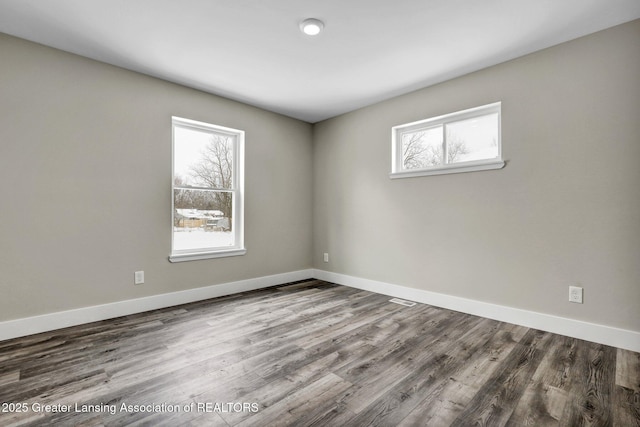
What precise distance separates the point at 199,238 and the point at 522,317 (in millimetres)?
3520

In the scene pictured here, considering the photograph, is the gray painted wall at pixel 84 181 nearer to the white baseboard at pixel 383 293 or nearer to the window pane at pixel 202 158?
the white baseboard at pixel 383 293

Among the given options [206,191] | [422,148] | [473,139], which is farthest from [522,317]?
[206,191]

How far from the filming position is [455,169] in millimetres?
3242

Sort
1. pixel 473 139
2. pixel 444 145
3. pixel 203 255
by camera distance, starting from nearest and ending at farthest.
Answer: pixel 473 139
pixel 444 145
pixel 203 255

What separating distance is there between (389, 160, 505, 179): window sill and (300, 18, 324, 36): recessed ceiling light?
1.88 m

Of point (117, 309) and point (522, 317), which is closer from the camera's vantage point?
point (522, 317)

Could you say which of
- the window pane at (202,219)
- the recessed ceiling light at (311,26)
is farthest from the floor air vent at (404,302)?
the recessed ceiling light at (311,26)

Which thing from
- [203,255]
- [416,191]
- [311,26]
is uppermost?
[311,26]

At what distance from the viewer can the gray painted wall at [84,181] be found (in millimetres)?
2484

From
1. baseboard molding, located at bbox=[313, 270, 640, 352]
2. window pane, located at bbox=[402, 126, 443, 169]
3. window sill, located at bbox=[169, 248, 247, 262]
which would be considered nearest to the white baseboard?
baseboard molding, located at bbox=[313, 270, 640, 352]

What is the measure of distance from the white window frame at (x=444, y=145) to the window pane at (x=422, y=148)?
1.9 inches

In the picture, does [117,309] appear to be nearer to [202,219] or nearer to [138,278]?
[138,278]

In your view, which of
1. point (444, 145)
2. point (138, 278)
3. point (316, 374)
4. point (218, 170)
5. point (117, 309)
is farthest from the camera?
point (218, 170)

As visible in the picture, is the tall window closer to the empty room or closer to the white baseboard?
the empty room
